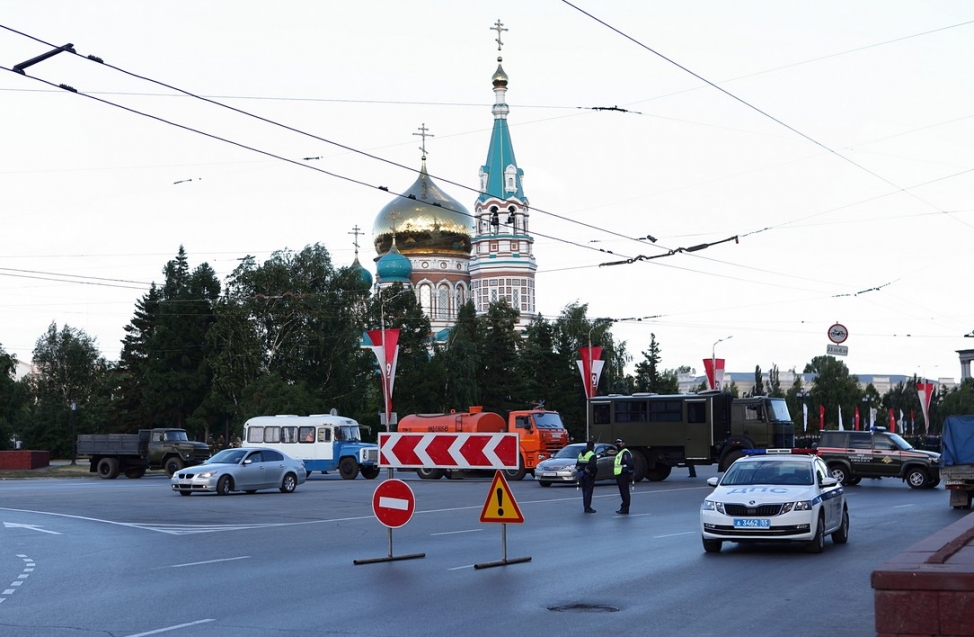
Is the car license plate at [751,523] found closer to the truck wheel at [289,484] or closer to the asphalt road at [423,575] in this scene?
the asphalt road at [423,575]

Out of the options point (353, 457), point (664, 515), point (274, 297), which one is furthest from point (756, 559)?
point (274, 297)

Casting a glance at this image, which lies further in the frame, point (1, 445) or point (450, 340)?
point (450, 340)

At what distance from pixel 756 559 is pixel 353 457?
3129 cm

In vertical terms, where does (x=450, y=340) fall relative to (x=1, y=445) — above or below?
above

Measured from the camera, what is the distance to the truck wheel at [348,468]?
153 feet

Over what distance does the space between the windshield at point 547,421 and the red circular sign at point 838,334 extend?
1292 centimetres

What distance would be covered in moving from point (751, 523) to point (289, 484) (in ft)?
69.3

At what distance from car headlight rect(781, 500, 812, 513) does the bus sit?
23.7 m

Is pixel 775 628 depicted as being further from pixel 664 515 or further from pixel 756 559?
pixel 664 515

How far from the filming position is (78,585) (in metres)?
14.4

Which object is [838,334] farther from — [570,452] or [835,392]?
[835,392]

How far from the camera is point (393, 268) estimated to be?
110m

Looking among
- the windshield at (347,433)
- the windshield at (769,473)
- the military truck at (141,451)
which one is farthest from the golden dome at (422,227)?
the windshield at (769,473)

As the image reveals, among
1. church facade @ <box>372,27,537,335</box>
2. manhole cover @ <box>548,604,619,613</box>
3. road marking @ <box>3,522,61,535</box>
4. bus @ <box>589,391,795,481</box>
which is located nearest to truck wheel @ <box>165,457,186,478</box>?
bus @ <box>589,391,795,481</box>
